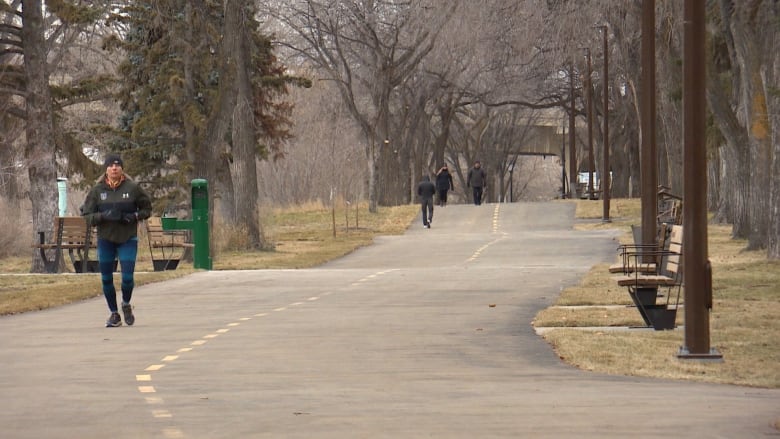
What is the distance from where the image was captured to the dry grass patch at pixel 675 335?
1365 centimetres

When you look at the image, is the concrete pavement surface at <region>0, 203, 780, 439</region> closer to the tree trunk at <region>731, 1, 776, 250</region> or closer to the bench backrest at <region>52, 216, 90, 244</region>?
the bench backrest at <region>52, 216, 90, 244</region>

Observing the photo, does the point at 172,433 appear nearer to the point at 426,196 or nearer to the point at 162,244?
the point at 162,244

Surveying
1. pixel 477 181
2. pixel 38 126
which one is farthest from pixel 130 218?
pixel 477 181

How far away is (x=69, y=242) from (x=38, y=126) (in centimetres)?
366

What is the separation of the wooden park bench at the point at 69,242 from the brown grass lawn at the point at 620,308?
143 cm

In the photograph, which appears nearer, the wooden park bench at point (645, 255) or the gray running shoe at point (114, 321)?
the gray running shoe at point (114, 321)

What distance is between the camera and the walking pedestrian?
18.4m

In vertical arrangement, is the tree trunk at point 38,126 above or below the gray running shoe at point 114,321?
above

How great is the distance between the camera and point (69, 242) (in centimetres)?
3350

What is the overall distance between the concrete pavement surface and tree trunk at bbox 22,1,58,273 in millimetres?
11664

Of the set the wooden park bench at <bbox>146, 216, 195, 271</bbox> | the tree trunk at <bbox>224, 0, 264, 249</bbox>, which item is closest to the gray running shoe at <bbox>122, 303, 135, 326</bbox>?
the wooden park bench at <bbox>146, 216, 195, 271</bbox>

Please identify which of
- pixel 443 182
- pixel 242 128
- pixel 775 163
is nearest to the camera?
pixel 775 163

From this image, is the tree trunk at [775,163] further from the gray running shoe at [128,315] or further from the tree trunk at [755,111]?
the gray running shoe at [128,315]

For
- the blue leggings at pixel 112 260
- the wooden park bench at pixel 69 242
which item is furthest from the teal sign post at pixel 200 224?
the blue leggings at pixel 112 260
